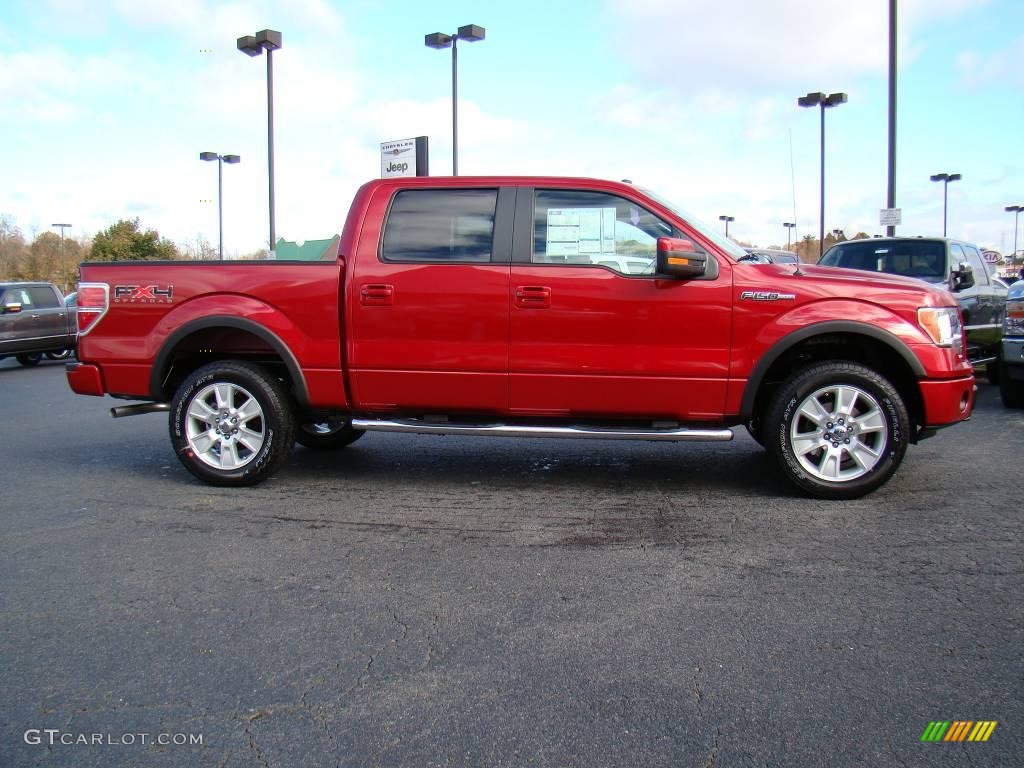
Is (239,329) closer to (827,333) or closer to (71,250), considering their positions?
(827,333)

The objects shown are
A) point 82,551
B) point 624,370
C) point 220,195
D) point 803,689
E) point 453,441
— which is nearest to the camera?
point 803,689

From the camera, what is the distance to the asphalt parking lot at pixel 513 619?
2.59 metres

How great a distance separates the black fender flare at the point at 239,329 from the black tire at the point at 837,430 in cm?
302

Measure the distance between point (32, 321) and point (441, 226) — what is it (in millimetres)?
14631

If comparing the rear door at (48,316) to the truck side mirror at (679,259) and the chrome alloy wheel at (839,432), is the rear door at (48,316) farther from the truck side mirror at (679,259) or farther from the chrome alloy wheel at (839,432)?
the chrome alloy wheel at (839,432)

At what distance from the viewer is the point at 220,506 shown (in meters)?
5.27

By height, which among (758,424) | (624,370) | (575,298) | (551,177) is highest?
(551,177)

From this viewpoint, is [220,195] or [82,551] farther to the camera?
[220,195]

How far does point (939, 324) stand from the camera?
16.6 ft

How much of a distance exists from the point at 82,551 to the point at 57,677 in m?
1.55

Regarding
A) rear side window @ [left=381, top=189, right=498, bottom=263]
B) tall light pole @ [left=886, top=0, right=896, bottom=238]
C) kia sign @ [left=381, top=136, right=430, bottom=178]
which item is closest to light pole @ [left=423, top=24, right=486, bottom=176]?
kia sign @ [left=381, top=136, right=430, bottom=178]

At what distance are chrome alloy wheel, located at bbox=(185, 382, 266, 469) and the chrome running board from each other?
74 centimetres

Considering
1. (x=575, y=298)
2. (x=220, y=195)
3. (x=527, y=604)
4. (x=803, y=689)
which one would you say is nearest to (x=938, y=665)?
(x=803, y=689)

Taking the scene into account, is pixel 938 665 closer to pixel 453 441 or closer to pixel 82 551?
pixel 82 551
